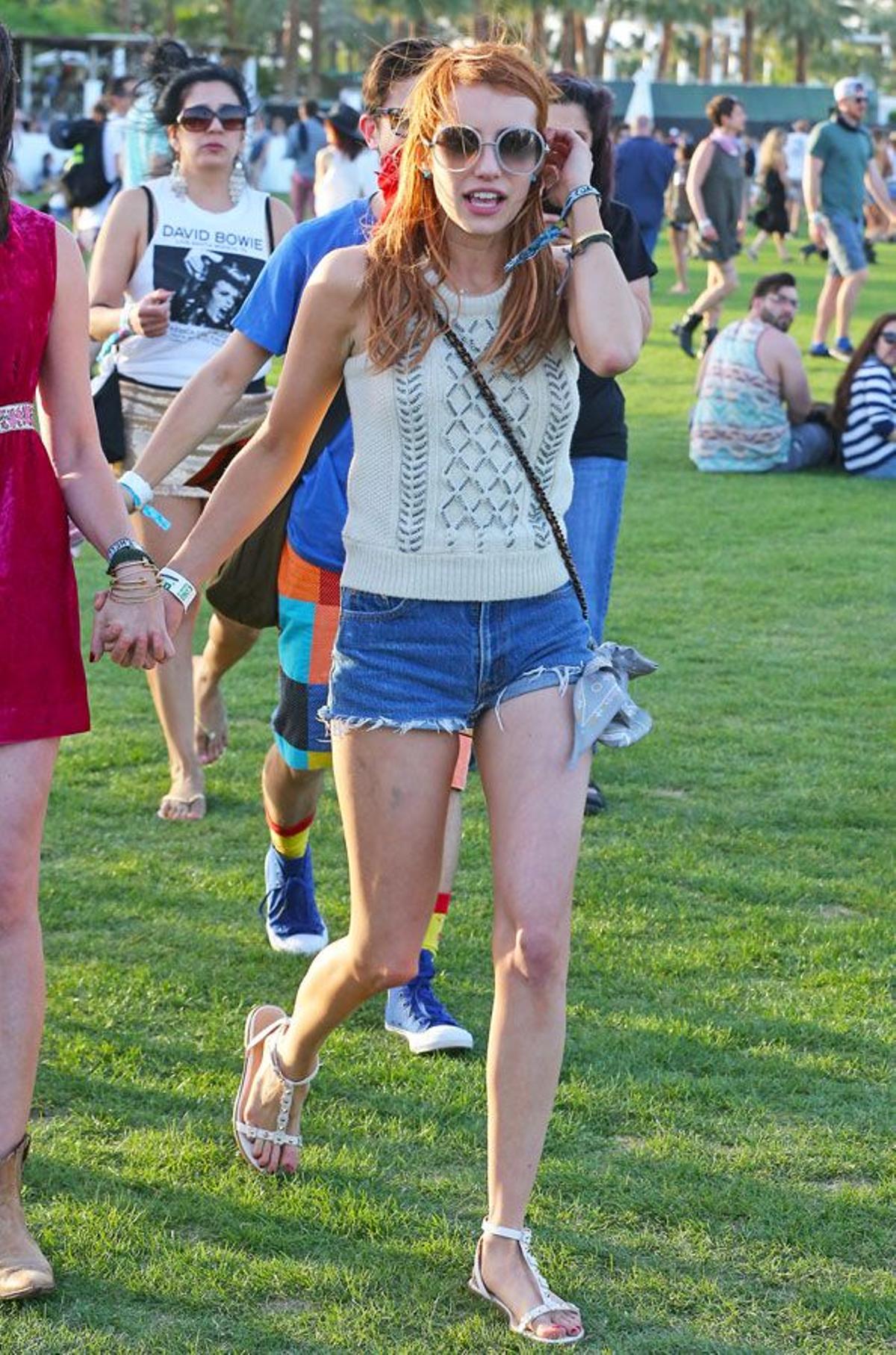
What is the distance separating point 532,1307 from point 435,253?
1812 mm

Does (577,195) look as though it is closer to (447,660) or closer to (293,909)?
(447,660)

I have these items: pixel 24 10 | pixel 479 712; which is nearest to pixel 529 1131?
pixel 479 712

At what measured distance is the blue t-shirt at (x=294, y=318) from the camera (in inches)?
165

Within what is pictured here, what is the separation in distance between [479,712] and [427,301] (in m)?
0.72

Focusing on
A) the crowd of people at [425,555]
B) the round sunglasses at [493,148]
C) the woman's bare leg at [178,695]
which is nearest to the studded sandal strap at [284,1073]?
Answer: the crowd of people at [425,555]

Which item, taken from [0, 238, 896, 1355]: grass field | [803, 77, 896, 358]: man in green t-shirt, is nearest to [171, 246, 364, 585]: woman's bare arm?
[0, 238, 896, 1355]: grass field

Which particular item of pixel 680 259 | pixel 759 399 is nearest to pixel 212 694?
pixel 759 399

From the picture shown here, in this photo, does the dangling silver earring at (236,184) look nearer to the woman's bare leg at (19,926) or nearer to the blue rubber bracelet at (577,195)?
the blue rubber bracelet at (577,195)

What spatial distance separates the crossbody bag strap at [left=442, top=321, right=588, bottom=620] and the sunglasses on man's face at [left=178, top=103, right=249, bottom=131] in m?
3.03

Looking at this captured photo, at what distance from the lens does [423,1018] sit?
15.8ft

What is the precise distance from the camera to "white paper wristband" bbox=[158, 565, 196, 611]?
148 inches

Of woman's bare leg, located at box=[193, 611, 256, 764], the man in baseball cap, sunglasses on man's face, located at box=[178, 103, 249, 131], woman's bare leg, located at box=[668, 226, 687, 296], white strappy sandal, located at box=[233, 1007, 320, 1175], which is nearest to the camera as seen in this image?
white strappy sandal, located at box=[233, 1007, 320, 1175]

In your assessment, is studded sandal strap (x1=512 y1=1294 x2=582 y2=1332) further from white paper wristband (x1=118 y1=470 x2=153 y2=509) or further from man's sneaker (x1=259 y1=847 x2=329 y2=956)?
man's sneaker (x1=259 y1=847 x2=329 y2=956)

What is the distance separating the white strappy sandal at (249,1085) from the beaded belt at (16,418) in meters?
1.37
